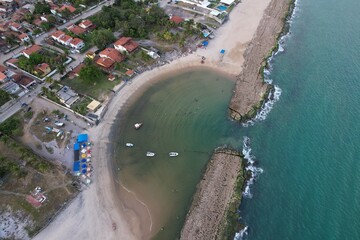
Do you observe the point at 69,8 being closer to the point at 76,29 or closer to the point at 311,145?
the point at 76,29

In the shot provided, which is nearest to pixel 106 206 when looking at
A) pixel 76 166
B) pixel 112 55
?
pixel 76 166

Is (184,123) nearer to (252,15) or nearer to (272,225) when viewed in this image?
(272,225)

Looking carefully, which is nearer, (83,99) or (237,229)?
(237,229)

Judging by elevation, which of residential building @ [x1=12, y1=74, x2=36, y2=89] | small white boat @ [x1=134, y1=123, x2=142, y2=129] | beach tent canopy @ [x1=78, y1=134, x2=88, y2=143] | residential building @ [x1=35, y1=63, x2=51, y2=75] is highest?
residential building @ [x1=35, y1=63, x2=51, y2=75]

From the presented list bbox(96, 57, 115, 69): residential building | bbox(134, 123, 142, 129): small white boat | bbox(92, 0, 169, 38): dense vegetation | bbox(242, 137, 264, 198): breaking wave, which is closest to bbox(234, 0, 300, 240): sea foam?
bbox(242, 137, 264, 198): breaking wave

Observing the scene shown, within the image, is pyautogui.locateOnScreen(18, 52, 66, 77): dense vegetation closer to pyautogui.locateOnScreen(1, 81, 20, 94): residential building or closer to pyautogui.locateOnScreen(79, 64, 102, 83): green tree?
pyautogui.locateOnScreen(1, 81, 20, 94): residential building

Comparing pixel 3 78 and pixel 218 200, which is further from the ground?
pixel 3 78

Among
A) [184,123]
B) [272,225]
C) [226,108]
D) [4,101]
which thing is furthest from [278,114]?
[4,101]
